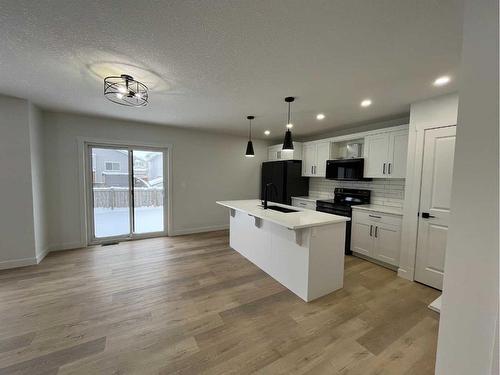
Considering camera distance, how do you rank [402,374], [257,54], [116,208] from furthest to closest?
[116,208]
[257,54]
[402,374]

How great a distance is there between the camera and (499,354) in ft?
2.78

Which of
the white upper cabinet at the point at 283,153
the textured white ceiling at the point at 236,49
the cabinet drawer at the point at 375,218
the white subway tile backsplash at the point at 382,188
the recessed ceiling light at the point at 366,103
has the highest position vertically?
the recessed ceiling light at the point at 366,103

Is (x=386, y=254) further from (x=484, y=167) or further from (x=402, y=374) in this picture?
(x=484, y=167)

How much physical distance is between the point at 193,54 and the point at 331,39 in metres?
1.15

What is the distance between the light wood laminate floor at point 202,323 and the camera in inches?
63.5

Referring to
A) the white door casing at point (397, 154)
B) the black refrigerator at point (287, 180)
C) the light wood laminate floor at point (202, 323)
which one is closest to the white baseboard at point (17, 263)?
the light wood laminate floor at point (202, 323)

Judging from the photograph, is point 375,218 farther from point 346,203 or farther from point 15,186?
point 15,186

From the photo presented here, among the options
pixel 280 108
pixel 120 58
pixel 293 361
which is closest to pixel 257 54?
pixel 120 58

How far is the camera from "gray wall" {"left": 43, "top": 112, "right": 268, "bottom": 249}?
3760 mm

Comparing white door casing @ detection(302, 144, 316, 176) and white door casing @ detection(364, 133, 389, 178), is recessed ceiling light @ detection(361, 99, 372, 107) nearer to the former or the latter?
white door casing @ detection(364, 133, 389, 178)

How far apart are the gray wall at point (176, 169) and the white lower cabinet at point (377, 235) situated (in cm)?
297

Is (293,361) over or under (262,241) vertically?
under

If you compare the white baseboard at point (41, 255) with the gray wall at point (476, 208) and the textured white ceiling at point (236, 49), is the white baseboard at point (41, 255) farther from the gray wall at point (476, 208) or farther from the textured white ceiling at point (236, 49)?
the gray wall at point (476, 208)

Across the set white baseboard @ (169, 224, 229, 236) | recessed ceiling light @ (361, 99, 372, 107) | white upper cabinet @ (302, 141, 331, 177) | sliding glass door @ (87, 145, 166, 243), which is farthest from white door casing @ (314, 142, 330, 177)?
sliding glass door @ (87, 145, 166, 243)
